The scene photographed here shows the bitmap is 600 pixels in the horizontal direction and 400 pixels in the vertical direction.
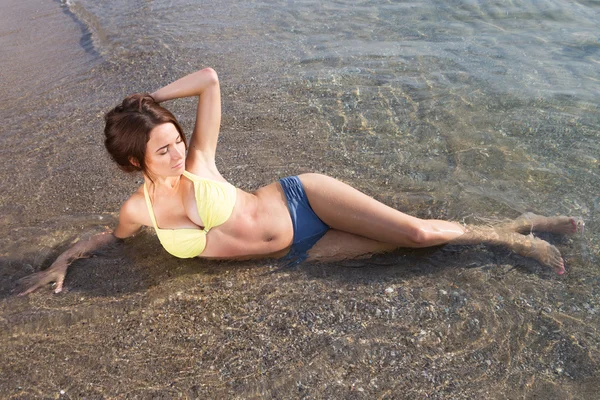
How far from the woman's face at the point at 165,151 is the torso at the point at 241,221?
0.26 meters

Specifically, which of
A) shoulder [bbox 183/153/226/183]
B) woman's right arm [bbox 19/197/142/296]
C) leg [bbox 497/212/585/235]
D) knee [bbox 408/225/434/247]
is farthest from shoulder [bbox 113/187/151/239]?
leg [bbox 497/212/585/235]

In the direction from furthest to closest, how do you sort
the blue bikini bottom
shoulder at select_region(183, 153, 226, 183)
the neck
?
the blue bikini bottom
shoulder at select_region(183, 153, 226, 183)
the neck

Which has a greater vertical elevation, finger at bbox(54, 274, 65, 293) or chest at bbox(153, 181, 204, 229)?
chest at bbox(153, 181, 204, 229)

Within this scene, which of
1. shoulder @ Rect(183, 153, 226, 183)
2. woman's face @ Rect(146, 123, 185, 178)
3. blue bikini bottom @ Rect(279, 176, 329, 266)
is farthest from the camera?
blue bikini bottom @ Rect(279, 176, 329, 266)

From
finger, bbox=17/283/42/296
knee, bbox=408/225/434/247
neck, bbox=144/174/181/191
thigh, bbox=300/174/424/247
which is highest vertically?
neck, bbox=144/174/181/191

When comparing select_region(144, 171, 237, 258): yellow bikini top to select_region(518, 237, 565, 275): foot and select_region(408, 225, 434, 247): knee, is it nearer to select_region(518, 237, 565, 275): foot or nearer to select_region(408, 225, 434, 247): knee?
select_region(408, 225, 434, 247): knee

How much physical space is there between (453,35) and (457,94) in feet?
5.54

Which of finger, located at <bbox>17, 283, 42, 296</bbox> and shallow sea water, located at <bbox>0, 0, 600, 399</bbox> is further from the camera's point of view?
finger, located at <bbox>17, 283, 42, 296</bbox>

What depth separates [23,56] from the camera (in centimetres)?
719

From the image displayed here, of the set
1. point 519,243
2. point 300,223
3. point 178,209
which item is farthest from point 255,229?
point 519,243

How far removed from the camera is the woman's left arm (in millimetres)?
3549

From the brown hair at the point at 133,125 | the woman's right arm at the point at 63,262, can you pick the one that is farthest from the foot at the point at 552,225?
the woman's right arm at the point at 63,262

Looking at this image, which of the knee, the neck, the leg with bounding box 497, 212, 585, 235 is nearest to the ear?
the neck

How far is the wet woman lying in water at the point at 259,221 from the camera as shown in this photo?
3.38 m
